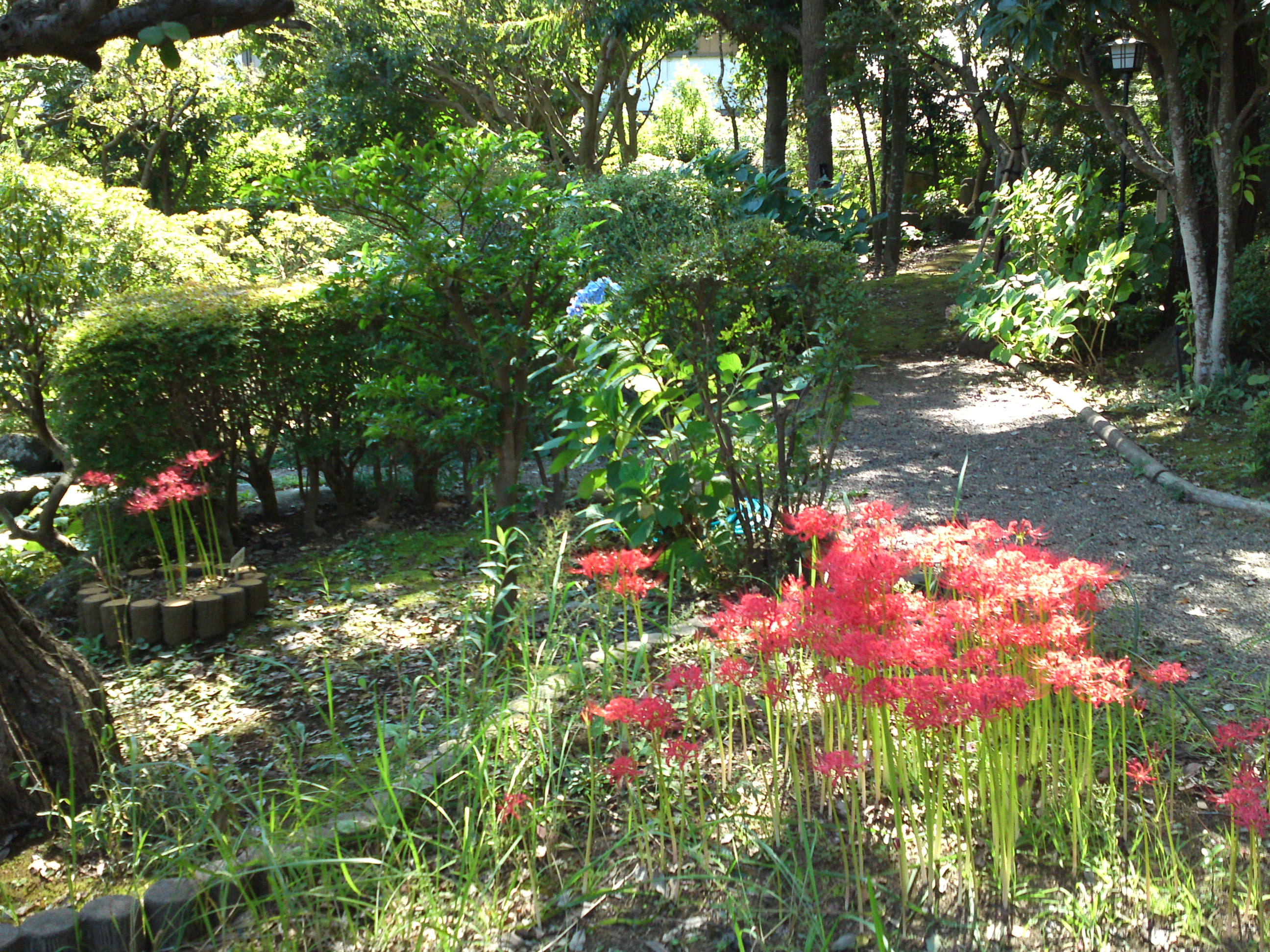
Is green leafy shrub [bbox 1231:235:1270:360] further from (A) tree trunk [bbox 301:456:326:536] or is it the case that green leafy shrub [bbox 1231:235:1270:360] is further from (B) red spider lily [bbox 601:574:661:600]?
(B) red spider lily [bbox 601:574:661:600]

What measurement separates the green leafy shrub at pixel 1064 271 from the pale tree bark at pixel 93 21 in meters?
7.61

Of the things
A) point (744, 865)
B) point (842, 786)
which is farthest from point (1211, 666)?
point (744, 865)

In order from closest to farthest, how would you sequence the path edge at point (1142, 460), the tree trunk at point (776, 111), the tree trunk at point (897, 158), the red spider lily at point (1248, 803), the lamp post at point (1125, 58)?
1. the red spider lily at point (1248, 803)
2. the path edge at point (1142, 460)
3. the lamp post at point (1125, 58)
4. the tree trunk at point (897, 158)
5. the tree trunk at point (776, 111)

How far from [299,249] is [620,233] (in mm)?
5954

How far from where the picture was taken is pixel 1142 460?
20.6 feet

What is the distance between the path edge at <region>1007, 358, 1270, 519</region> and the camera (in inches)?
211

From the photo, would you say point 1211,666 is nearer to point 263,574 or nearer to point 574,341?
point 574,341

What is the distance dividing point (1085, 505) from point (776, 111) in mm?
9711

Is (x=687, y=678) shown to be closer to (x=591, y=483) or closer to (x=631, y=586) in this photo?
(x=631, y=586)

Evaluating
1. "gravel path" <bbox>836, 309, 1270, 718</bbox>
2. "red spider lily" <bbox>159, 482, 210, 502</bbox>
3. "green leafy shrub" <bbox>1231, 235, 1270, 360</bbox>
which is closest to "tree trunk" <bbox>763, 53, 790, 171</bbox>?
"gravel path" <bbox>836, 309, 1270, 718</bbox>

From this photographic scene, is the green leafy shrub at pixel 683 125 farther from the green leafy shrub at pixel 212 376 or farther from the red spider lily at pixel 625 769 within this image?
the red spider lily at pixel 625 769

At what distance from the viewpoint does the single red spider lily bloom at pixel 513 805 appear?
2074 millimetres

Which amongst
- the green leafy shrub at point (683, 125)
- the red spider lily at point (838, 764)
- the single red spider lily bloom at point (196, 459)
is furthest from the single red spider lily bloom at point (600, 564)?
the green leafy shrub at point (683, 125)

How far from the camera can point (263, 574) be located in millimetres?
4535
